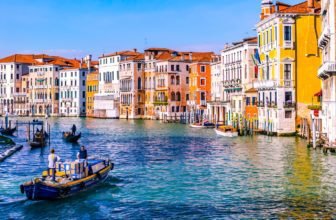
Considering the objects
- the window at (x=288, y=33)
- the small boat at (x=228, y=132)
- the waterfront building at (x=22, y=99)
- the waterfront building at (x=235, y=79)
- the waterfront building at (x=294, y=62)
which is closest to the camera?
the waterfront building at (x=294, y=62)

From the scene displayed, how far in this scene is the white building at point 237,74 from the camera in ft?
118

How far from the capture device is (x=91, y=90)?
67625mm

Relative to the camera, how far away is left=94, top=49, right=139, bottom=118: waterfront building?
61500 millimetres

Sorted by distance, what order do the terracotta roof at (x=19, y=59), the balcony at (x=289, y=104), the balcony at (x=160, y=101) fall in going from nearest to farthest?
the balcony at (x=289, y=104)
the balcony at (x=160, y=101)
the terracotta roof at (x=19, y=59)

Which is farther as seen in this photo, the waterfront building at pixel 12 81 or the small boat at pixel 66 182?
the waterfront building at pixel 12 81

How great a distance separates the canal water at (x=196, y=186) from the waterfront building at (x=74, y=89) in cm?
4692

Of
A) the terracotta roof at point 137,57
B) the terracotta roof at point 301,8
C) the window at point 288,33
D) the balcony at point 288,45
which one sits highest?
the terracotta roof at point 137,57

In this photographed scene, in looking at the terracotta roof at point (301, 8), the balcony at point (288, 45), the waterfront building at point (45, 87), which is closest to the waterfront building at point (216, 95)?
the balcony at point (288, 45)

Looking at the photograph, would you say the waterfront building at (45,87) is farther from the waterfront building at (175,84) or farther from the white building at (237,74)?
the white building at (237,74)

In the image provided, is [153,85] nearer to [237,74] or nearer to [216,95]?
[216,95]

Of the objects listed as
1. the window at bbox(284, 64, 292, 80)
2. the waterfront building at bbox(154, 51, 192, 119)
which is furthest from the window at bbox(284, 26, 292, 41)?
the waterfront building at bbox(154, 51, 192, 119)

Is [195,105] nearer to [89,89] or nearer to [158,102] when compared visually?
[158,102]

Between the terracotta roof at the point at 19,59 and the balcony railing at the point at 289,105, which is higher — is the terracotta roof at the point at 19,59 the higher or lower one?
the higher one

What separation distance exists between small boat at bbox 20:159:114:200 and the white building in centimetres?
2065
